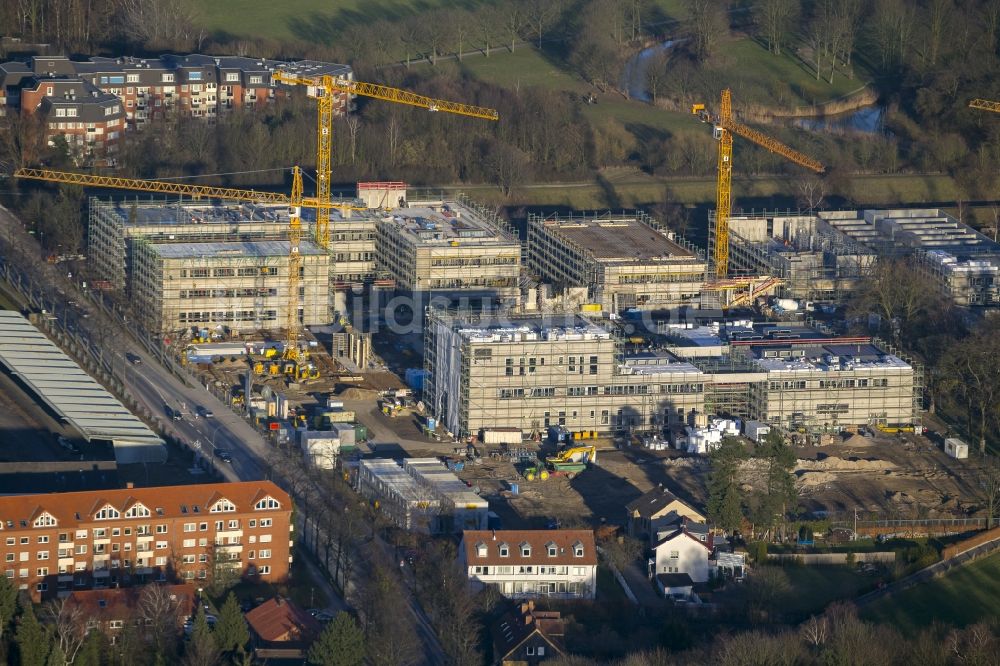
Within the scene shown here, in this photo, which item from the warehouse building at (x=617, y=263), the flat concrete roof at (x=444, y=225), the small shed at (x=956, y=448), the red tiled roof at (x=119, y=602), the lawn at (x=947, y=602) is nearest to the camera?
the red tiled roof at (x=119, y=602)

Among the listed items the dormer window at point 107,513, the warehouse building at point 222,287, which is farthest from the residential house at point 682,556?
the warehouse building at point 222,287

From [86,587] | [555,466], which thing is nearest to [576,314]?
[555,466]

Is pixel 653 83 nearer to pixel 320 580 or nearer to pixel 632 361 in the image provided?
pixel 632 361

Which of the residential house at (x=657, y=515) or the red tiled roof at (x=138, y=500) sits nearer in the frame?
the red tiled roof at (x=138, y=500)

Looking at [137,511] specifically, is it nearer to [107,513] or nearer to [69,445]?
[107,513]

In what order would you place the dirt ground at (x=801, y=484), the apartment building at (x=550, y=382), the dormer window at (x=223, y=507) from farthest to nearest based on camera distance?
the apartment building at (x=550, y=382), the dirt ground at (x=801, y=484), the dormer window at (x=223, y=507)

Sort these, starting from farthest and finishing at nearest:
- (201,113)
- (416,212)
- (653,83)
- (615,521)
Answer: (653,83) → (201,113) → (416,212) → (615,521)

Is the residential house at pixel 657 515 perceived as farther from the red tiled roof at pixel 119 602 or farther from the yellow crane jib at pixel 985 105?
the yellow crane jib at pixel 985 105
